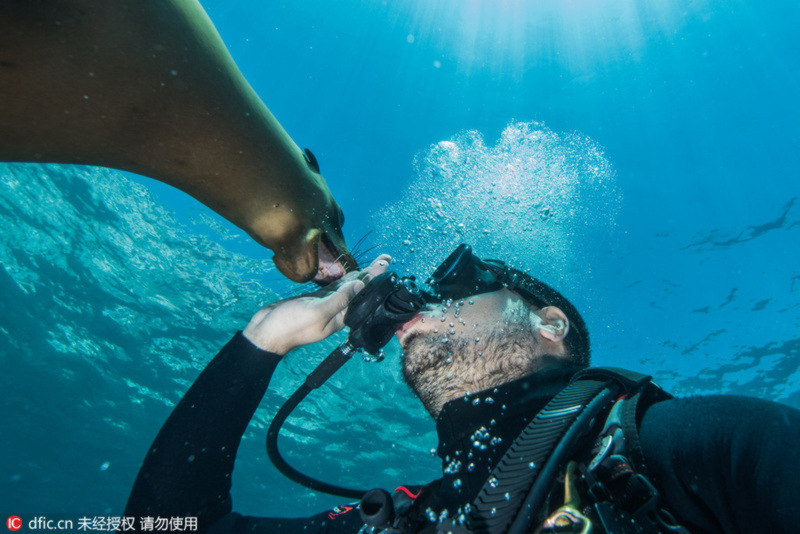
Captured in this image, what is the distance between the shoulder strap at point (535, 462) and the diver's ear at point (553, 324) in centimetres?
94

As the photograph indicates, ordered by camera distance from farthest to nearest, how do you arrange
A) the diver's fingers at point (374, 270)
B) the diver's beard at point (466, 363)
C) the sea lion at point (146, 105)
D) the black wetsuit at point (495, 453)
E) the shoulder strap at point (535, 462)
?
the diver's fingers at point (374, 270)
the diver's beard at point (466, 363)
the sea lion at point (146, 105)
the shoulder strap at point (535, 462)
the black wetsuit at point (495, 453)

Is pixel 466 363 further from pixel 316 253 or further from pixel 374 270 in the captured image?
pixel 316 253

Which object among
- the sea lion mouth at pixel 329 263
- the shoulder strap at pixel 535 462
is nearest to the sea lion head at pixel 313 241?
the sea lion mouth at pixel 329 263

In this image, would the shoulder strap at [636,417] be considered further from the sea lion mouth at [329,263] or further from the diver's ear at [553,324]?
the sea lion mouth at [329,263]

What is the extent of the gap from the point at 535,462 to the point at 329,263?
2.08 m

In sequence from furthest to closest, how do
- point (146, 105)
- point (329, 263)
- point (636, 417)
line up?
1. point (329, 263)
2. point (146, 105)
3. point (636, 417)

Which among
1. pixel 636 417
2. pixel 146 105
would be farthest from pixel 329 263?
pixel 636 417

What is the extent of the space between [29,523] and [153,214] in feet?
150

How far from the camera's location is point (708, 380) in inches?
776

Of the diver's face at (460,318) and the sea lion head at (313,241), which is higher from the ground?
the sea lion head at (313,241)

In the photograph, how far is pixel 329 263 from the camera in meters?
3.00

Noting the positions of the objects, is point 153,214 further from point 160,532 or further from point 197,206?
point 160,532

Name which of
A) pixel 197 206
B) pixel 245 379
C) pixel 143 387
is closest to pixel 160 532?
pixel 245 379

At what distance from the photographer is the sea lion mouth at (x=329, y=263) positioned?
9.68 feet
